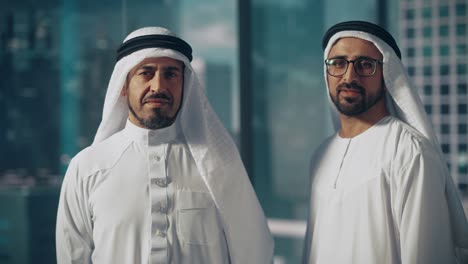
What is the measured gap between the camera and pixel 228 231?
2.12 meters

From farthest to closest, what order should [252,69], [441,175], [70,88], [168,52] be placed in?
[70,88]
[252,69]
[168,52]
[441,175]

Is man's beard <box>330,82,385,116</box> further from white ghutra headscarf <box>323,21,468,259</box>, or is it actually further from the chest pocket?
the chest pocket

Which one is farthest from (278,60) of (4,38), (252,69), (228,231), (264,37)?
(228,231)

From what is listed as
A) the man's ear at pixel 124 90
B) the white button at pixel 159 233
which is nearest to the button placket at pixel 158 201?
the white button at pixel 159 233

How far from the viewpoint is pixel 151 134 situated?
83.9 inches

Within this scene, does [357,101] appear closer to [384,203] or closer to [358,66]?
[358,66]

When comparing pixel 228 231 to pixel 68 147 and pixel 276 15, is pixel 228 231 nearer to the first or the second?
pixel 68 147

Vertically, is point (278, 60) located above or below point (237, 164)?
above

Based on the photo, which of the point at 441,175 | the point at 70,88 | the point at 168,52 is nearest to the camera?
the point at 441,175

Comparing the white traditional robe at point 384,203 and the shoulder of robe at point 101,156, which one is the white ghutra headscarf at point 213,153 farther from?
the white traditional robe at point 384,203

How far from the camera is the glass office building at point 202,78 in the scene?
3393 millimetres

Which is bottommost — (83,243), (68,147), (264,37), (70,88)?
(83,243)

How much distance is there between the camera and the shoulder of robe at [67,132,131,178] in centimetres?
211

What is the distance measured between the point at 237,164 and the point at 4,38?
203 cm
